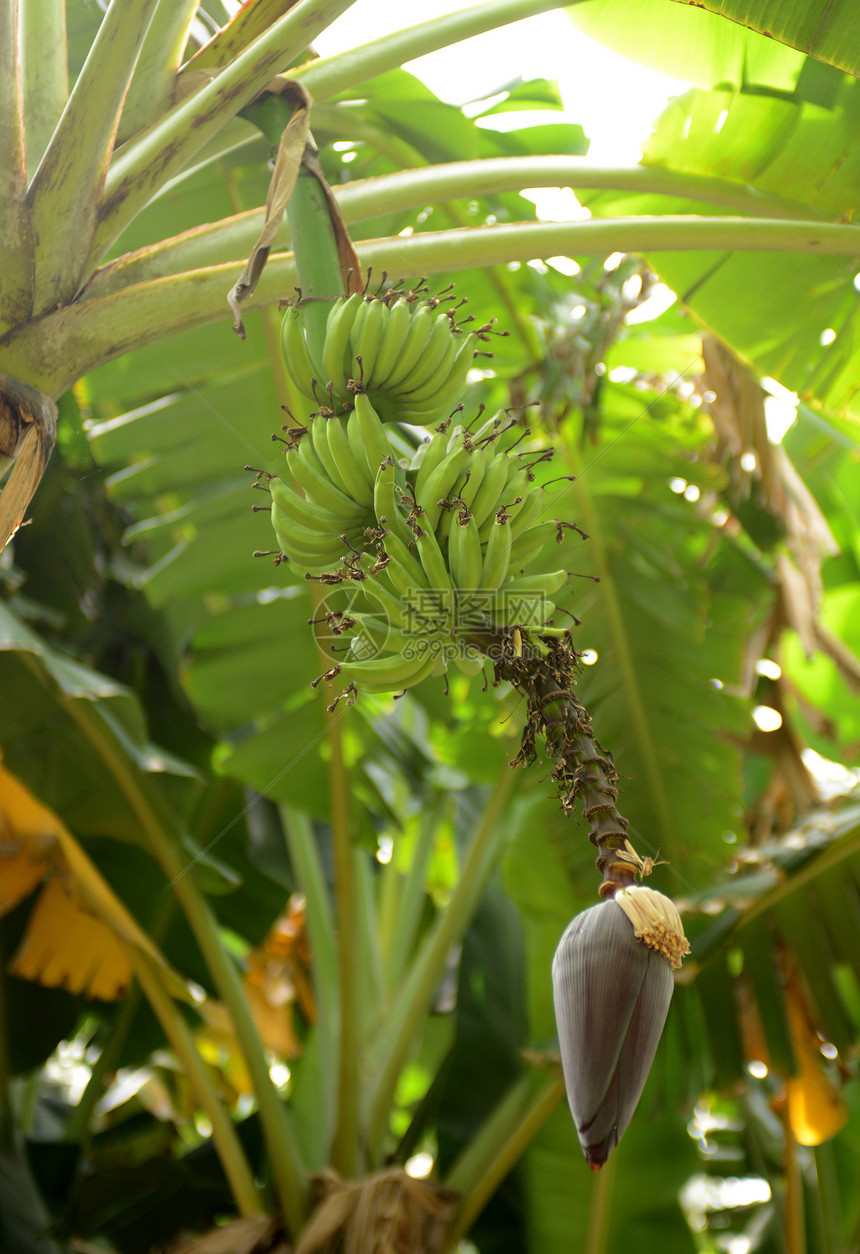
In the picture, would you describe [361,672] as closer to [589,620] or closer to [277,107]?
[277,107]

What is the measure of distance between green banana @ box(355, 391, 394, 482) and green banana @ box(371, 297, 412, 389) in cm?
5

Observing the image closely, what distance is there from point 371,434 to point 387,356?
77 mm

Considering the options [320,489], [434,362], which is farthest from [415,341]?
[320,489]

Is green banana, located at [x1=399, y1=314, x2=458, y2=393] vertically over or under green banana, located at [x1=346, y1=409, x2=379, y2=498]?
over

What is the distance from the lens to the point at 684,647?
154 centimetres

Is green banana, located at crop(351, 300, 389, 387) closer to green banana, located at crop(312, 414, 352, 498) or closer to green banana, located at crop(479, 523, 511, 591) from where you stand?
green banana, located at crop(312, 414, 352, 498)

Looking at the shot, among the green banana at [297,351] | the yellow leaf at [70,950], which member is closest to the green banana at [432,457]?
the green banana at [297,351]

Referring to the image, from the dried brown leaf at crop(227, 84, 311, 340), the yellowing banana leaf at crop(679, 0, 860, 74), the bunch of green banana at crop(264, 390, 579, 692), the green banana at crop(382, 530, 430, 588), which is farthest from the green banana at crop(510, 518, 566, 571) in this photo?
the yellowing banana leaf at crop(679, 0, 860, 74)

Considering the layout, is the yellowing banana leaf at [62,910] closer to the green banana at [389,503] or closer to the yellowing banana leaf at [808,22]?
the green banana at [389,503]

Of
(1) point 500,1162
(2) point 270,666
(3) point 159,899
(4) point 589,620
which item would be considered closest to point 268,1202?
(1) point 500,1162

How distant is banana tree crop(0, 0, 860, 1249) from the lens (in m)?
0.74

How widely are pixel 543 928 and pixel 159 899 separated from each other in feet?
2.66

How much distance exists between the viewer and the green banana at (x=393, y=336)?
597 mm

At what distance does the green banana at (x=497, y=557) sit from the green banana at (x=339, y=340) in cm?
15
